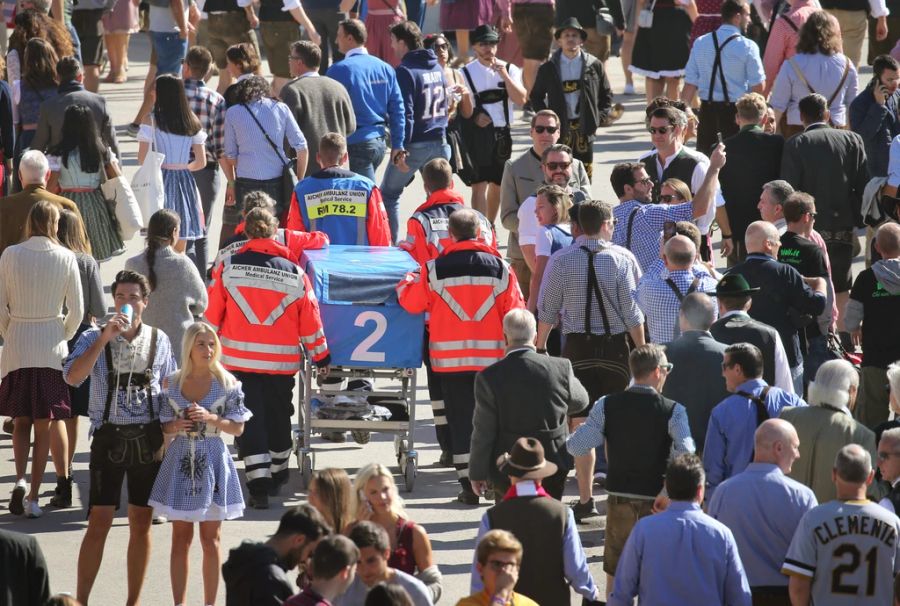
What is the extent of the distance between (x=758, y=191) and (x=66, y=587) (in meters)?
6.42

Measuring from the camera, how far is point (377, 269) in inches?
419

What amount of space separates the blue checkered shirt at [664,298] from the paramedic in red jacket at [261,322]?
192 centimetres

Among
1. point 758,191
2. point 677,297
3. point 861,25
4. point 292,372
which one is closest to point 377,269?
point 292,372

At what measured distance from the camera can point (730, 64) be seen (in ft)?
51.3

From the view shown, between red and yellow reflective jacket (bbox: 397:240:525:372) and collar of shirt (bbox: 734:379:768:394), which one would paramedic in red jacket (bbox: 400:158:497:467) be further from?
collar of shirt (bbox: 734:379:768:394)

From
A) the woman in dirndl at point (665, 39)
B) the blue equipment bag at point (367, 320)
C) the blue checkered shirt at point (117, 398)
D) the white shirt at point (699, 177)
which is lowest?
the blue checkered shirt at point (117, 398)

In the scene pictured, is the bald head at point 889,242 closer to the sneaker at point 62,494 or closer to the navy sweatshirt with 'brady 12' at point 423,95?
the sneaker at point 62,494

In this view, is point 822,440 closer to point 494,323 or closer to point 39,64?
point 494,323

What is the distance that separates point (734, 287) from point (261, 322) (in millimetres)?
2810

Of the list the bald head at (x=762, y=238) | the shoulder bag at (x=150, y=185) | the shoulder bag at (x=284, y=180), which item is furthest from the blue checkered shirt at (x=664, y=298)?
the shoulder bag at (x=150, y=185)

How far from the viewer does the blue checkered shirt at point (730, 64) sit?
1561 cm

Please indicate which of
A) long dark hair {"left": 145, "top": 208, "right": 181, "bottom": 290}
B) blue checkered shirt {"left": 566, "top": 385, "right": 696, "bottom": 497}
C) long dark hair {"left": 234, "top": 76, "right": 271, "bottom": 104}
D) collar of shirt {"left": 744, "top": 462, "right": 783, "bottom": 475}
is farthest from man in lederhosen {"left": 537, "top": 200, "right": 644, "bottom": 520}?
long dark hair {"left": 234, "top": 76, "right": 271, "bottom": 104}

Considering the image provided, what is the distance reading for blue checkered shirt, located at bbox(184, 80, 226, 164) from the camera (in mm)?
14008

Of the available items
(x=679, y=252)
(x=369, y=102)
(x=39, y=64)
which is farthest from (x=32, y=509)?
(x=369, y=102)
